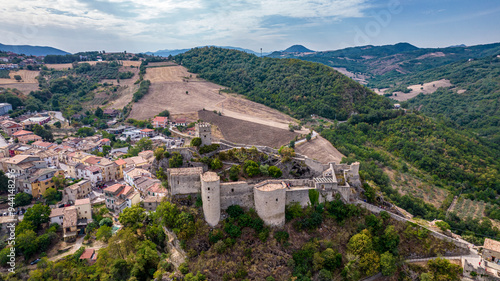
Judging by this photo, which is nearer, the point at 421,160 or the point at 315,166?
the point at 315,166

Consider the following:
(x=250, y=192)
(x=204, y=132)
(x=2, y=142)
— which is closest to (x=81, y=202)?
(x=204, y=132)

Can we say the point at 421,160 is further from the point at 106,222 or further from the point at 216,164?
the point at 106,222

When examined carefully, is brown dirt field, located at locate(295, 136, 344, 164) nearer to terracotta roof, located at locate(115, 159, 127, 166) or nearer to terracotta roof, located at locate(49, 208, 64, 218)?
terracotta roof, located at locate(115, 159, 127, 166)

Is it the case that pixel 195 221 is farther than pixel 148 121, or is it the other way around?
pixel 148 121

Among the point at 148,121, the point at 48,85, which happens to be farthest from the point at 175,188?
the point at 48,85

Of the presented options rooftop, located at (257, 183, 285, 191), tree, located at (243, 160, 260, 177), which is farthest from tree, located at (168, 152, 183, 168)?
rooftop, located at (257, 183, 285, 191)

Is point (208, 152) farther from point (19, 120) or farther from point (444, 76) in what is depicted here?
point (444, 76)
